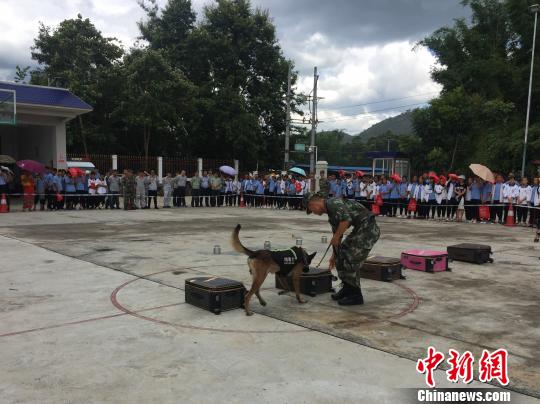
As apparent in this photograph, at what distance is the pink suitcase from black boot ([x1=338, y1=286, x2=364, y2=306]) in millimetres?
2829

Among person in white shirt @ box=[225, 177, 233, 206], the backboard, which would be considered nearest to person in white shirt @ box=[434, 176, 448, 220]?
person in white shirt @ box=[225, 177, 233, 206]

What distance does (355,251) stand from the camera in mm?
6281

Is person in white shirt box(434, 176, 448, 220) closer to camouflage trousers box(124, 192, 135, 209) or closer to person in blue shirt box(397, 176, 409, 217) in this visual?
person in blue shirt box(397, 176, 409, 217)

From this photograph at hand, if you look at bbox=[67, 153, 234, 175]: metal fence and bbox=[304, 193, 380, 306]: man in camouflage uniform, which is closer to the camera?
bbox=[304, 193, 380, 306]: man in camouflage uniform

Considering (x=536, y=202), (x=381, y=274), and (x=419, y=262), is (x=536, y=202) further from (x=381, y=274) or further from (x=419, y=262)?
(x=381, y=274)

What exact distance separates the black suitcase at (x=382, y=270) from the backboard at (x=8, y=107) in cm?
1879

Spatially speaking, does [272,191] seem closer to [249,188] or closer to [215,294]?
[249,188]

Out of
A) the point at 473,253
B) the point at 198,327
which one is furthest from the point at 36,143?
the point at 198,327

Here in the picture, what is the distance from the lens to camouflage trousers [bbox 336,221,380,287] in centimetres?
629

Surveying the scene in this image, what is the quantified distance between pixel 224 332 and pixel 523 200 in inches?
651

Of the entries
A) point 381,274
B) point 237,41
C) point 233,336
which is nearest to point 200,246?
point 381,274

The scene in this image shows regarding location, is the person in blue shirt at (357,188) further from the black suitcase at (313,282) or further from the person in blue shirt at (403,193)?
the black suitcase at (313,282)

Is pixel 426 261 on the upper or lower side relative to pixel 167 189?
lower

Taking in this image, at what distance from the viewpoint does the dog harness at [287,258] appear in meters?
6.04
